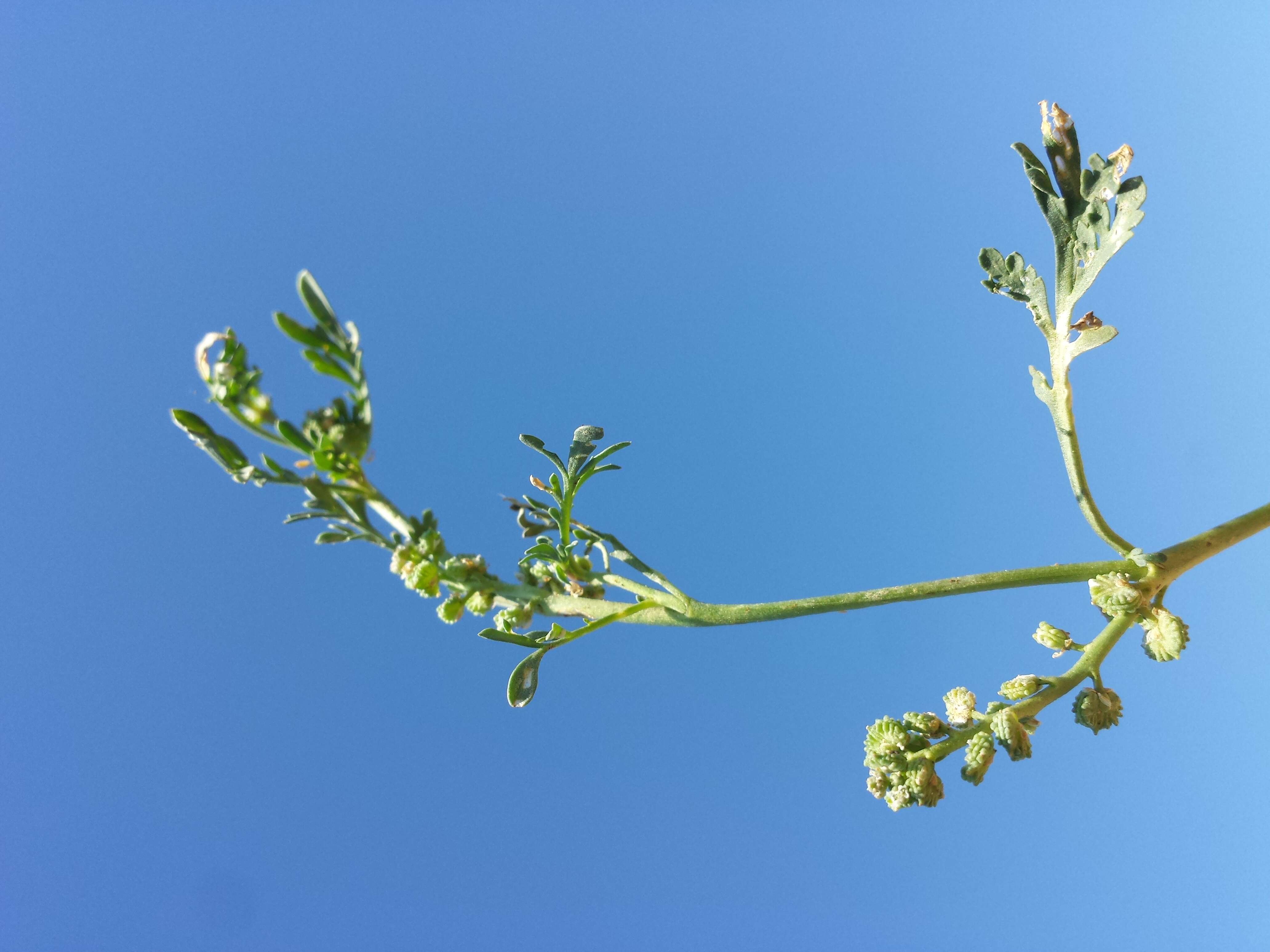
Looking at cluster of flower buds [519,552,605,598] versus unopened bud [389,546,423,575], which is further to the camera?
cluster of flower buds [519,552,605,598]

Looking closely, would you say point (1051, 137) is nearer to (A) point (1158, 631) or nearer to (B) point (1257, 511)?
(B) point (1257, 511)

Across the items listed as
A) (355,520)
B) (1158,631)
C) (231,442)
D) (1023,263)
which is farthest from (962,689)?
(231,442)

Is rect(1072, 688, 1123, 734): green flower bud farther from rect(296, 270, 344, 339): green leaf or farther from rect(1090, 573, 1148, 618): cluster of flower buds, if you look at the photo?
rect(296, 270, 344, 339): green leaf

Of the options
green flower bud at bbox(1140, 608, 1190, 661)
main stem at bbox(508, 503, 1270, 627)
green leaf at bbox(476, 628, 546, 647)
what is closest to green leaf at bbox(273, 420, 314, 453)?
main stem at bbox(508, 503, 1270, 627)

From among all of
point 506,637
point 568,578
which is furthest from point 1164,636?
point 506,637

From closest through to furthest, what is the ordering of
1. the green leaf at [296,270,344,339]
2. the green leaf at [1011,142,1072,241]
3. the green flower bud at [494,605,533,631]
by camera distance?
1. the green leaf at [296,270,344,339]
2. the green flower bud at [494,605,533,631]
3. the green leaf at [1011,142,1072,241]
